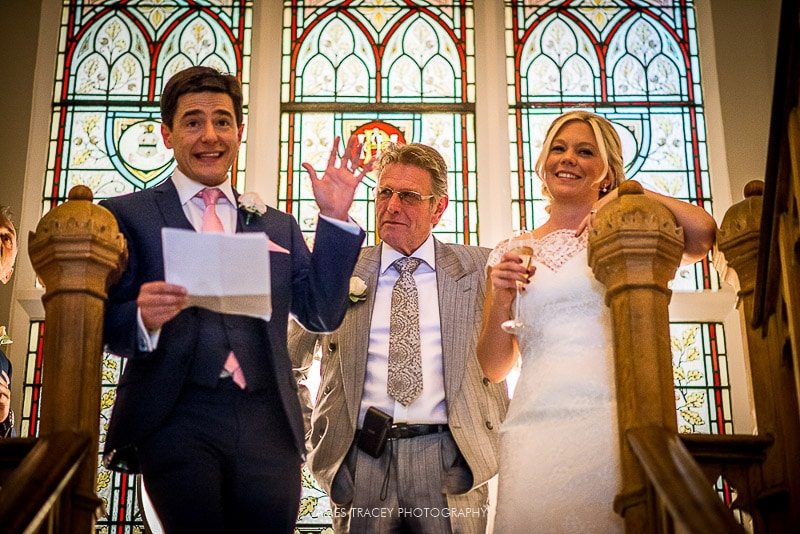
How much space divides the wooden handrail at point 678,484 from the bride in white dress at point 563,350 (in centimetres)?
26

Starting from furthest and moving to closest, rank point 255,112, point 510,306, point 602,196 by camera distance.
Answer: point 255,112 < point 602,196 < point 510,306

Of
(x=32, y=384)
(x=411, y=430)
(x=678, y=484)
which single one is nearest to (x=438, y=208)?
(x=411, y=430)

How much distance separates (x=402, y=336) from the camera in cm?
436

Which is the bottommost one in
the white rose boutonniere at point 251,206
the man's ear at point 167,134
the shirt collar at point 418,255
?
the white rose boutonniere at point 251,206

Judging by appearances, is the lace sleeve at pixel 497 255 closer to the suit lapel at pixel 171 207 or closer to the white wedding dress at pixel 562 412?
the white wedding dress at pixel 562 412

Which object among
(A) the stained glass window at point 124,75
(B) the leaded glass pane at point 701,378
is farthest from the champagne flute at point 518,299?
(A) the stained glass window at point 124,75

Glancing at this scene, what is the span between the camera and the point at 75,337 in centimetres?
366

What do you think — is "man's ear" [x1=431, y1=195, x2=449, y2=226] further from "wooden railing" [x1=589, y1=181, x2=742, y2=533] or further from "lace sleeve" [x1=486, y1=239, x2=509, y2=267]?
"wooden railing" [x1=589, y1=181, x2=742, y2=533]

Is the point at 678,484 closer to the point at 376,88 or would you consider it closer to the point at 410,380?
the point at 410,380

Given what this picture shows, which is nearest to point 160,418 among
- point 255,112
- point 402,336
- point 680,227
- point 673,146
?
point 402,336

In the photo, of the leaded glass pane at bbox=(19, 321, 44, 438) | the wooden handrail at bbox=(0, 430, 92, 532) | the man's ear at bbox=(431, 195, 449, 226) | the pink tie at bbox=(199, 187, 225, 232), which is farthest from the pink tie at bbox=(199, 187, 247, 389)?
the leaded glass pane at bbox=(19, 321, 44, 438)

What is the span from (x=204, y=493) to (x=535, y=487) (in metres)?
0.98

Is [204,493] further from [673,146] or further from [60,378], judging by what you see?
[673,146]

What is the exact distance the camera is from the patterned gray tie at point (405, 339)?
4.24 metres
